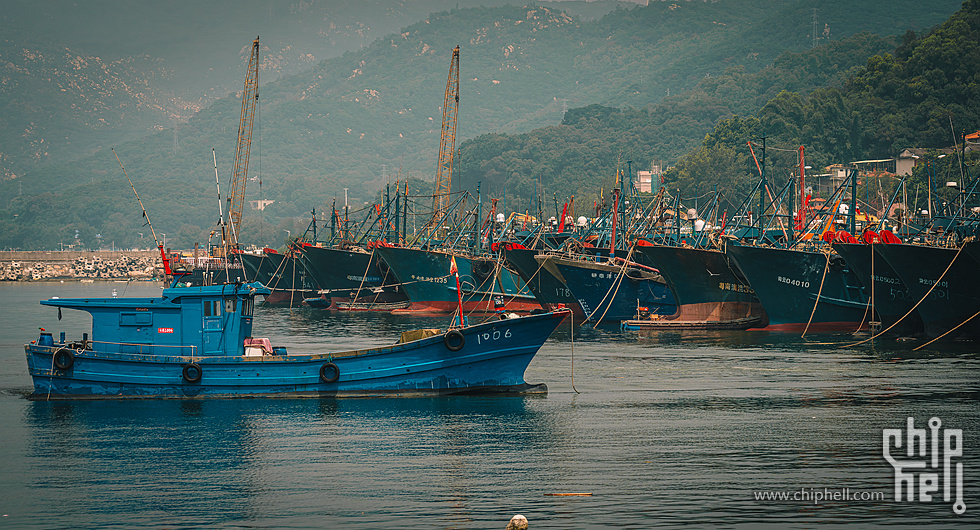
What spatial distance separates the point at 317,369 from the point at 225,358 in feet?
10.6

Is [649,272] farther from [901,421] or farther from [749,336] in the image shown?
[901,421]

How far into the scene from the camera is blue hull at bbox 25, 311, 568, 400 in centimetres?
3294

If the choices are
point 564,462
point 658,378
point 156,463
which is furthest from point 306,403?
point 658,378

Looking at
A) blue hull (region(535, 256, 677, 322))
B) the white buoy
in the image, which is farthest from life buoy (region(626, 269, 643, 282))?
the white buoy

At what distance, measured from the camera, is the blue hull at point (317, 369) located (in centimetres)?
3294

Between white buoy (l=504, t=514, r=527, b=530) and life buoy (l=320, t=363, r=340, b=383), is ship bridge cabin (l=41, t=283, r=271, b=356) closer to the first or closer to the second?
life buoy (l=320, t=363, r=340, b=383)

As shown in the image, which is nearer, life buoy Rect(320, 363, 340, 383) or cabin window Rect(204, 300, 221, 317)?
life buoy Rect(320, 363, 340, 383)

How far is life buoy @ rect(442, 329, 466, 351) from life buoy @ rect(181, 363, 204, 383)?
28.5ft

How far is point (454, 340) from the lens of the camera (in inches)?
1283

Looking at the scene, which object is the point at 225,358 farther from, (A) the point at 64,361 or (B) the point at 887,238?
(B) the point at 887,238

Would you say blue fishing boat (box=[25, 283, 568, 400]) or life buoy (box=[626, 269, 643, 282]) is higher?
life buoy (box=[626, 269, 643, 282])

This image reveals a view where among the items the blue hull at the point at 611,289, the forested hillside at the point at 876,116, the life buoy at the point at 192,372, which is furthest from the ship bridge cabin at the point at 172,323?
the forested hillside at the point at 876,116

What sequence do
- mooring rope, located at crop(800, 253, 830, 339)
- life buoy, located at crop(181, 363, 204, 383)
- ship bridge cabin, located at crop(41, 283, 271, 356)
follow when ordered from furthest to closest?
mooring rope, located at crop(800, 253, 830, 339), ship bridge cabin, located at crop(41, 283, 271, 356), life buoy, located at crop(181, 363, 204, 383)

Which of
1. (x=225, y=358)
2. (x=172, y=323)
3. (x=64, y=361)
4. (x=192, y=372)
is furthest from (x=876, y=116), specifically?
(x=64, y=361)
